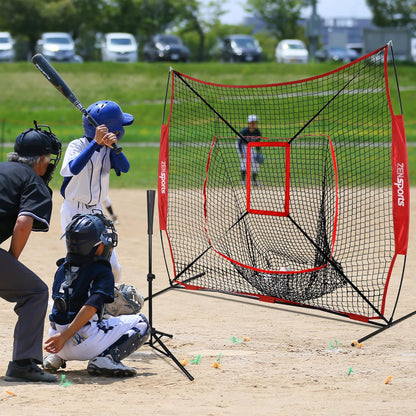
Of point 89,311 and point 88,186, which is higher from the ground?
point 88,186

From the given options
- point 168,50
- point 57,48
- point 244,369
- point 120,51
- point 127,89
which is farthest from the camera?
point 120,51

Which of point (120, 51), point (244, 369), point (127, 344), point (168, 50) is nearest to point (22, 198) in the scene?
point (127, 344)

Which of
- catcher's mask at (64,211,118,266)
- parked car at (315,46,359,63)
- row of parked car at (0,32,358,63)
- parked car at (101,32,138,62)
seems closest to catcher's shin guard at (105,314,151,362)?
catcher's mask at (64,211,118,266)

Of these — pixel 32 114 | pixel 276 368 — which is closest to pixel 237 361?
pixel 276 368

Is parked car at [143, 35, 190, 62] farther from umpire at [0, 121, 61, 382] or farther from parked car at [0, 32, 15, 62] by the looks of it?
umpire at [0, 121, 61, 382]

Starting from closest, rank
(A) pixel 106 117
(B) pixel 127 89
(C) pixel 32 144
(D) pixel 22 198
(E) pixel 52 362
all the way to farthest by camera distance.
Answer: (D) pixel 22 198 → (C) pixel 32 144 → (E) pixel 52 362 → (A) pixel 106 117 → (B) pixel 127 89

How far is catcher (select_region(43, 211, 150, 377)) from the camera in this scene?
5.30 metres

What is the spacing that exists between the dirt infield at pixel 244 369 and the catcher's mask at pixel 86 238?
0.88 m

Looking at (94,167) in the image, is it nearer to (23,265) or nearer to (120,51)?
(23,265)

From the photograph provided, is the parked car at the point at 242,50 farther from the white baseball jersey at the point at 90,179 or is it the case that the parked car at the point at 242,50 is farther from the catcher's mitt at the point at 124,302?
the catcher's mitt at the point at 124,302

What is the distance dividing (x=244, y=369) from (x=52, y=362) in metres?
1.42

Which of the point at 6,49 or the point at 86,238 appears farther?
the point at 6,49

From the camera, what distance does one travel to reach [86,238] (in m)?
5.29

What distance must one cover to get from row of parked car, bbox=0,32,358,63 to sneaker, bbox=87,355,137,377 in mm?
38295
